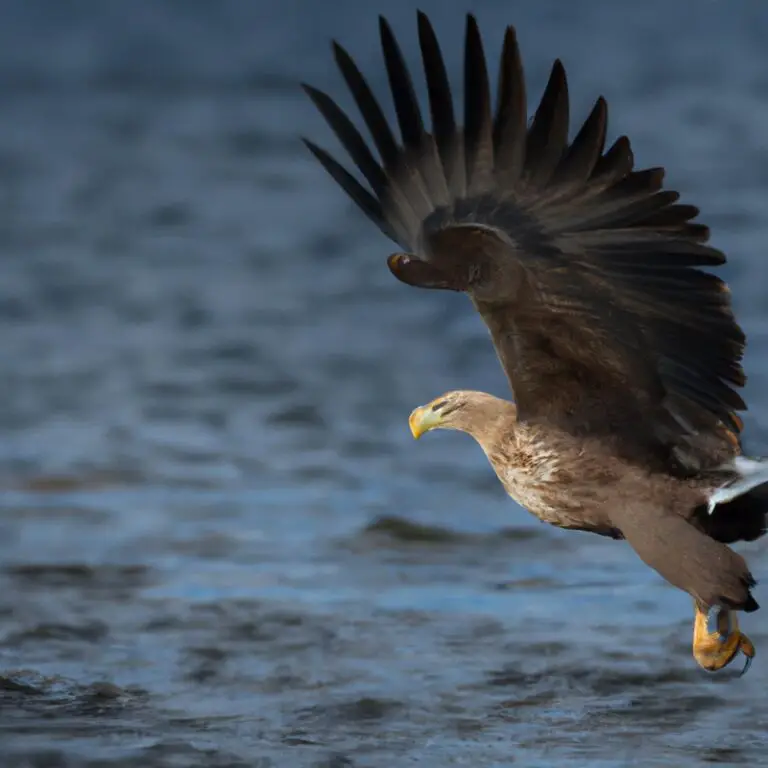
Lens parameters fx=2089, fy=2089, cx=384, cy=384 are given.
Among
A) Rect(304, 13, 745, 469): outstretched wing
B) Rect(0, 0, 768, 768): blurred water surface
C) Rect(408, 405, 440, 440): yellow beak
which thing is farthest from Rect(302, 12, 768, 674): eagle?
Rect(0, 0, 768, 768): blurred water surface

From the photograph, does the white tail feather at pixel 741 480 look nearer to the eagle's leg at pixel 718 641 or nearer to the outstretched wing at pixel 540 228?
the outstretched wing at pixel 540 228

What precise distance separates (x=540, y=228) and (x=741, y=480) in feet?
3.57

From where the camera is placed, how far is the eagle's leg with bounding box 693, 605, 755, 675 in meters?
6.78

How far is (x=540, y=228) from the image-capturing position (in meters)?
6.02

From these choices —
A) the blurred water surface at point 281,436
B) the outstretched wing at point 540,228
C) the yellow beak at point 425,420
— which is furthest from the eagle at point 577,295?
the blurred water surface at point 281,436

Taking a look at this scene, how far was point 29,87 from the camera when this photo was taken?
17.4 metres

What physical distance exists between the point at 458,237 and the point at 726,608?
5.07 feet

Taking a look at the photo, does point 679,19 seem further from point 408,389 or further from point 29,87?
point 408,389

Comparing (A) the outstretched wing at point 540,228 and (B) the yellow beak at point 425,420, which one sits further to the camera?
(B) the yellow beak at point 425,420

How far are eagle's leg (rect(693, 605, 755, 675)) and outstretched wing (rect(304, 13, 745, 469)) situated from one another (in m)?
0.84

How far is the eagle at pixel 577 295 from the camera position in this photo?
596cm

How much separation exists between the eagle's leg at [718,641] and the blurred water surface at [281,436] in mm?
286

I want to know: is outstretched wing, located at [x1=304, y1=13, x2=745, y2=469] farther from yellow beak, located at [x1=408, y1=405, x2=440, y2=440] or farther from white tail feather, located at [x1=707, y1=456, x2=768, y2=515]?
yellow beak, located at [x1=408, y1=405, x2=440, y2=440]

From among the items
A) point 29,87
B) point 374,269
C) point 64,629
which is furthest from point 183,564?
point 29,87
